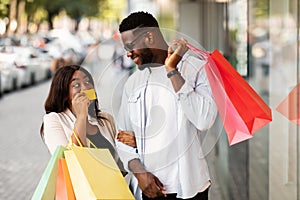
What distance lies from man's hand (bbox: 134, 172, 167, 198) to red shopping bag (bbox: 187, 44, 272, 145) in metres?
0.33

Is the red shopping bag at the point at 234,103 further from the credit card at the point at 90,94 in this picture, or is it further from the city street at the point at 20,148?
the city street at the point at 20,148

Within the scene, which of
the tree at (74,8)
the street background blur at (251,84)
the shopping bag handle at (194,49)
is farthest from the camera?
the tree at (74,8)

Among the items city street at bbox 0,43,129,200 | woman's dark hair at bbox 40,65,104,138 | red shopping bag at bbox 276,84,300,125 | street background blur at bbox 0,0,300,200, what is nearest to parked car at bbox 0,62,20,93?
city street at bbox 0,43,129,200

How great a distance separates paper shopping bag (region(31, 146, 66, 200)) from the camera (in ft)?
9.50

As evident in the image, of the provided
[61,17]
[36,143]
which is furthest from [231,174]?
[61,17]

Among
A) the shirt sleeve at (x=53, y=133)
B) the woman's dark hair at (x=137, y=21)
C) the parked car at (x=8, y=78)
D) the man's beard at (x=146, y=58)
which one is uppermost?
the woman's dark hair at (x=137, y=21)

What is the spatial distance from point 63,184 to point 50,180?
0.24ft

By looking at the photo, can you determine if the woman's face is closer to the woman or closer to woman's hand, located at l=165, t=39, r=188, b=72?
the woman

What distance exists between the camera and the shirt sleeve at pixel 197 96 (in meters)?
2.76

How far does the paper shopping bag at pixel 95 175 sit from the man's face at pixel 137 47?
0.41 metres

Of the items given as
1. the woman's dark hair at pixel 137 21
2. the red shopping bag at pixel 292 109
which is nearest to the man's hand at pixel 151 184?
the woman's dark hair at pixel 137 21

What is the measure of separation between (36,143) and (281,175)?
792 centimetres

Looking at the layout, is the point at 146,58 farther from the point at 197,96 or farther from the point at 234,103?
the point at 234,103

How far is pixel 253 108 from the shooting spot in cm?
280
